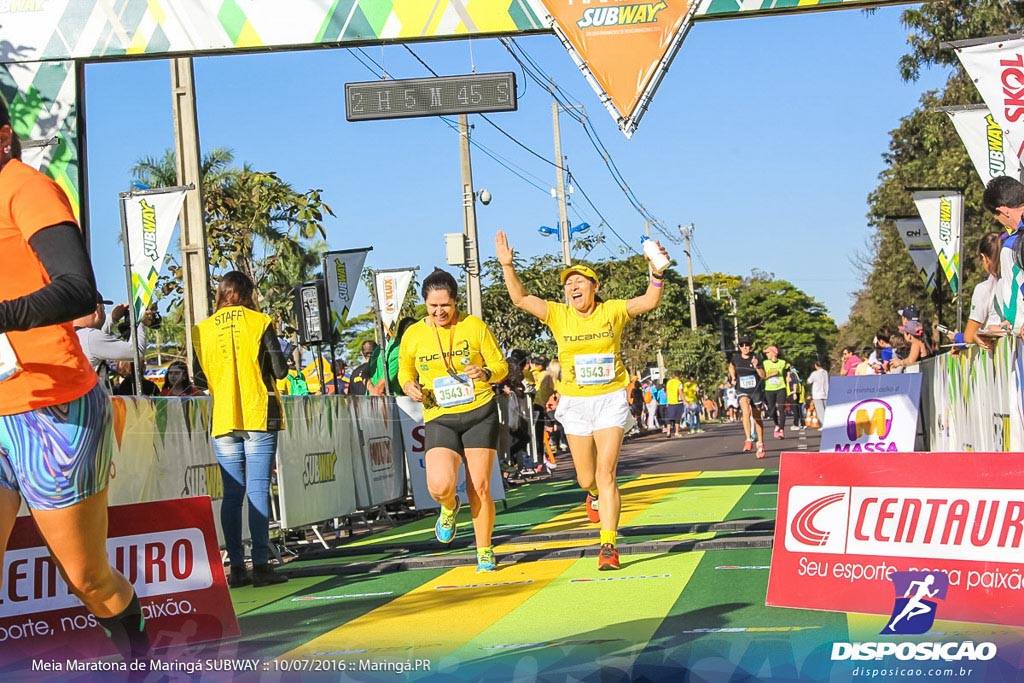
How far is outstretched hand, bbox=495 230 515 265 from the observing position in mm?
8555

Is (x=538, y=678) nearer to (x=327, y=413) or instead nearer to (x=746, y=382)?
(x=327, y=413)

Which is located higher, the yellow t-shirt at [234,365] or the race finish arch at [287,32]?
the race finish arch at [287,32]

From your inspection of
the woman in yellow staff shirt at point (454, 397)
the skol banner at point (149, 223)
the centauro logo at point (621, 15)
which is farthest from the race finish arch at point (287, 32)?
the skol banner at point (149, 223)

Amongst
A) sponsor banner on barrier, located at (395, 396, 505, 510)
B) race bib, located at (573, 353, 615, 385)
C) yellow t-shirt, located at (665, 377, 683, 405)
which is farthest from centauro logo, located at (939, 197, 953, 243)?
yellow t-shirt, located at (665, 377, 683, 405)

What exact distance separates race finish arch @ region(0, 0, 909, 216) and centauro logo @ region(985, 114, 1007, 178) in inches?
102

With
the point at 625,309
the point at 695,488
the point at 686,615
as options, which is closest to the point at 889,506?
the point at 686,615

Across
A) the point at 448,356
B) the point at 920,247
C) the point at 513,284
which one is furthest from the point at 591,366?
the point at 920,247

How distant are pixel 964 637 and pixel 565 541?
4.77 meters


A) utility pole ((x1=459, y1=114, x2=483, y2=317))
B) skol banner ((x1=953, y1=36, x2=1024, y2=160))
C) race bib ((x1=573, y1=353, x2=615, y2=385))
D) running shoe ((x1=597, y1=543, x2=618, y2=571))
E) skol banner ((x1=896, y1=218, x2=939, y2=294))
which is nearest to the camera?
running shoe ((x1=597, y1=543, x2=618, y2=571))

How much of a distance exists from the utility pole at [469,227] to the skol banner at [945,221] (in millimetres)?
10291

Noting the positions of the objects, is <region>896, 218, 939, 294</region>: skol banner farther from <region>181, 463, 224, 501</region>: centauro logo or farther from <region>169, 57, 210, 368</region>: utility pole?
<region>181, 463, 224, 501</region>: centauro logo

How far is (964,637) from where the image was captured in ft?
17.5

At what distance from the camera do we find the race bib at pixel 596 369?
8.46 meters

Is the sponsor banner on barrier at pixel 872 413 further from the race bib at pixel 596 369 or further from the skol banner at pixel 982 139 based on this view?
the race bib at pixel 596 369
